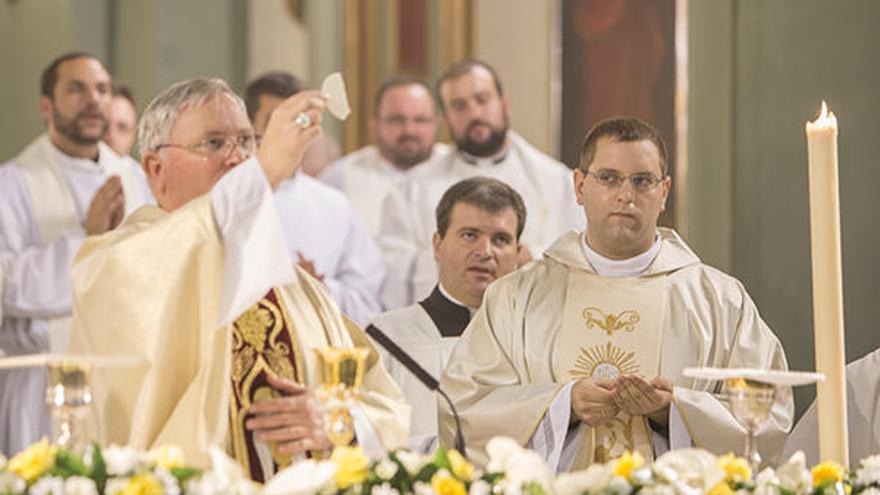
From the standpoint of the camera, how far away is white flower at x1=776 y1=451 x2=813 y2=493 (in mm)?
3307

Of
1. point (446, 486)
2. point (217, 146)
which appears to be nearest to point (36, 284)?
point (217, 146)

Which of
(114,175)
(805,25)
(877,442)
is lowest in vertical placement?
(877,442)

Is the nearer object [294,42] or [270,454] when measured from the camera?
[270,454]

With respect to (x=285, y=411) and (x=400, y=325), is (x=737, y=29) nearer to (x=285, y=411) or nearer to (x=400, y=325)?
(x=400, y=325)

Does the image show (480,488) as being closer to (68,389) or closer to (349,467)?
(349,467)

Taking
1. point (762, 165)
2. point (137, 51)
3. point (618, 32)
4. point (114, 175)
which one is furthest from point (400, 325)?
point (137, 51)

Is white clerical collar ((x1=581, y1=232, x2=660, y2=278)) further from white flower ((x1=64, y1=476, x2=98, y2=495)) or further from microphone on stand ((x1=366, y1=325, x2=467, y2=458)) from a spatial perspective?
Answer: white flower ((x1=64, y1=476, x2=98, y2=495))

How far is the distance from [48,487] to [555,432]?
5.72 feet

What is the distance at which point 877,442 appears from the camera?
443 centimetres

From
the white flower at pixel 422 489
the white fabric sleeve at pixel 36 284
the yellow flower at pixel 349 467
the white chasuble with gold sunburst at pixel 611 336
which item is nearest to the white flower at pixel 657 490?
the white flower at pixel 422 489

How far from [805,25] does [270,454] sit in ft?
14.6

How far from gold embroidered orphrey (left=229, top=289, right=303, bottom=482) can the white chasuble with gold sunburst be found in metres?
0.76

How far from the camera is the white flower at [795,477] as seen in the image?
10.8 feet

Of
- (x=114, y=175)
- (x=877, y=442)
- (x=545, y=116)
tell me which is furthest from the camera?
(x=545, y=116)
